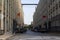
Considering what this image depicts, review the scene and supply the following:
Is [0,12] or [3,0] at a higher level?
[3,0]

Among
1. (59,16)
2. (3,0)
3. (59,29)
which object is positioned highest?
(3,0)

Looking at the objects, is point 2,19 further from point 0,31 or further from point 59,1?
point 59,1

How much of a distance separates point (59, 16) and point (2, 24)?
805 inches

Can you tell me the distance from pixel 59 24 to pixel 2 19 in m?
21.9

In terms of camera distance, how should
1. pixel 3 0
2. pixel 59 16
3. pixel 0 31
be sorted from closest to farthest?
pixel 0 31 → pixel 3 0 → pixel 59 16

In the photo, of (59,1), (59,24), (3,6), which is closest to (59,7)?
(59,1)

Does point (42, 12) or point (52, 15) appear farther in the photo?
point (42, 12)

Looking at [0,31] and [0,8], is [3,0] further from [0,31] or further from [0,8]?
[0,31]

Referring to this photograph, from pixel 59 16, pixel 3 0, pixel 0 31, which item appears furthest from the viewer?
pixel 59 16

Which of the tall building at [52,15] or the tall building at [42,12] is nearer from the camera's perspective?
the tall building at [52,15]

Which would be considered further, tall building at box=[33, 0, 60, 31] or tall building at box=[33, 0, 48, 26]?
tall building at box=[33, 0, 48, 26]

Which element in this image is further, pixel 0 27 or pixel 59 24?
pixel 59 24

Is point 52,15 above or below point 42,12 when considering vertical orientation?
below

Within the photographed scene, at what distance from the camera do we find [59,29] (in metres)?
53.9
